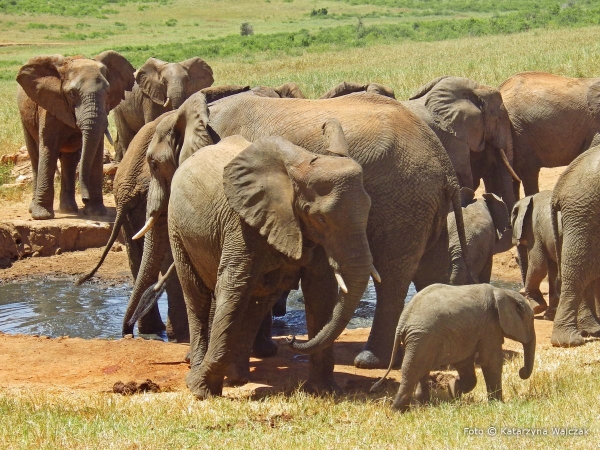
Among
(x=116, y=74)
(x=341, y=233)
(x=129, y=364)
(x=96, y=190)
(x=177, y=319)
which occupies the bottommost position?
(x=96, y=190)

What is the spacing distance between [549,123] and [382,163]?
6.89 m

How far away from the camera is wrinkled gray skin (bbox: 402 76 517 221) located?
12.2 metres

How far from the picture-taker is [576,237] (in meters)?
8.82

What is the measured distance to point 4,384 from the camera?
26.7ft

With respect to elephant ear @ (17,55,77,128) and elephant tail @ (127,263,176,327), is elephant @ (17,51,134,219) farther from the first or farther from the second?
elephant tail @ (127,263,176,327)

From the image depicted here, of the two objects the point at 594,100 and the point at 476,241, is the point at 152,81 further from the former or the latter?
the point at 476,241

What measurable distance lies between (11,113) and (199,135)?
60.6 ft

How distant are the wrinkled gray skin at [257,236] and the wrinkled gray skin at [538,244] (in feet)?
9.96

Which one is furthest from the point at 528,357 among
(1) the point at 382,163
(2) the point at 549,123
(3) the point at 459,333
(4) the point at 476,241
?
(2) the point at 549,123

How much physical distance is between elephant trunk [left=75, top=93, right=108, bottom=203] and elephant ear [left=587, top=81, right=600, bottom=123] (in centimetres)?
634

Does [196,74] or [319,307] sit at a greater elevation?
[196,74]

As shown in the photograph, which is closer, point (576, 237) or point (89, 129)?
point (576, 237)

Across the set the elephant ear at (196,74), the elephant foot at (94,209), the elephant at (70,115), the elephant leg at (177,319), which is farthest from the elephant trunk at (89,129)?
the elephant leg at (177,319)

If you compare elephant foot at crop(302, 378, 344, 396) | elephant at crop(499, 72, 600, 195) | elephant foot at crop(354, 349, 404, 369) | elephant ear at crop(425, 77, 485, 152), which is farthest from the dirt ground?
elephant at crop(499, 72, 600, 195)
